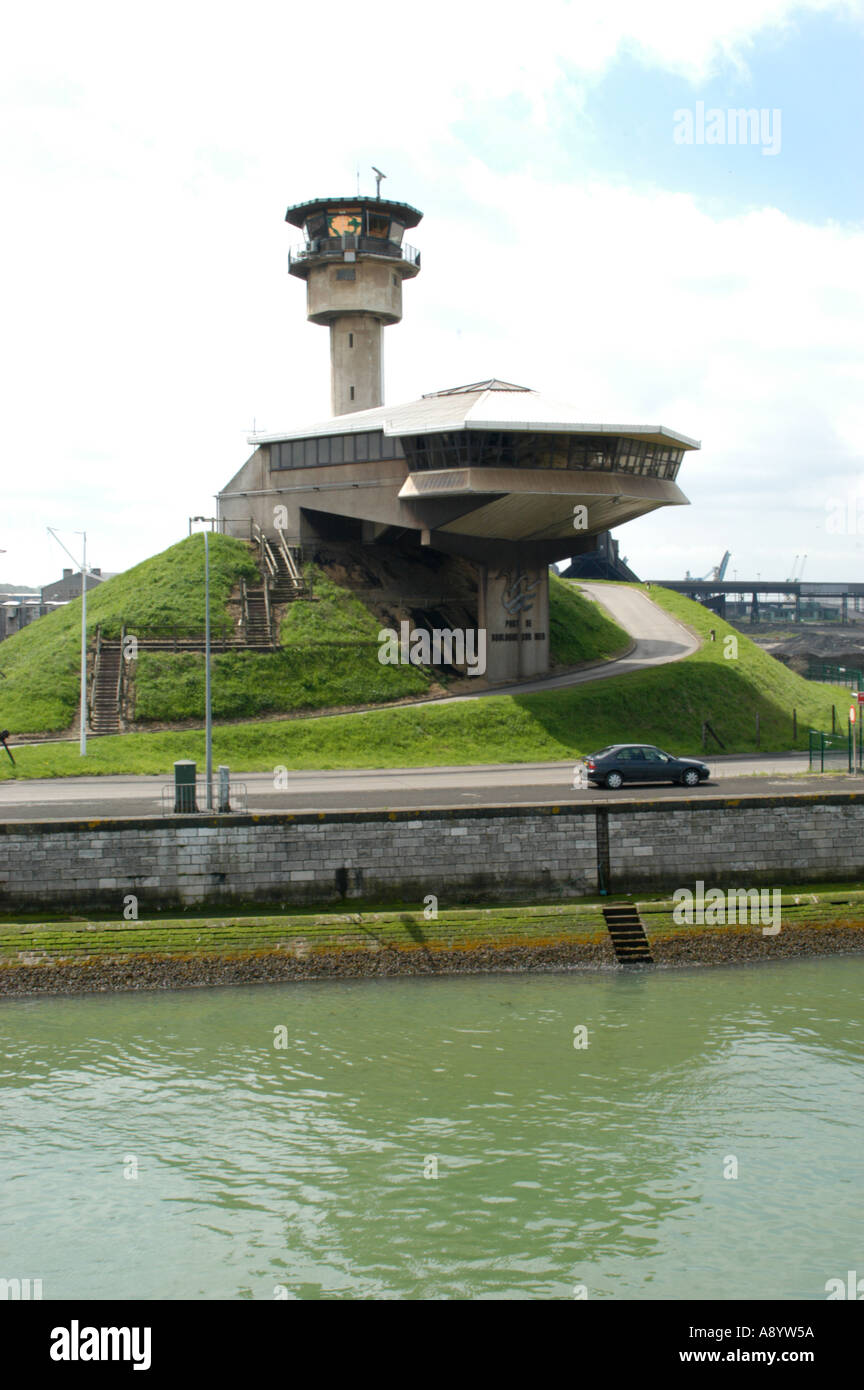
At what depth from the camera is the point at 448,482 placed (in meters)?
50.6

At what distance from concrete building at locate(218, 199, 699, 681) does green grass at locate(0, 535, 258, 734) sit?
4445 millimetres

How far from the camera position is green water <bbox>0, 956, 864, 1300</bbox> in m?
15.3

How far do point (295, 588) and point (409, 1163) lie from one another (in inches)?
1737

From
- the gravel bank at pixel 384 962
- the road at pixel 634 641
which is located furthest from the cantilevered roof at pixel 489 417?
the gravel bank at pixel 384 962

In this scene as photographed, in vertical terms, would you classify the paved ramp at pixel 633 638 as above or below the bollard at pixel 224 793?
above

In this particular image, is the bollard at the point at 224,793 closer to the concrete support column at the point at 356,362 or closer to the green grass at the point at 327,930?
the green grass at the point at 327,930

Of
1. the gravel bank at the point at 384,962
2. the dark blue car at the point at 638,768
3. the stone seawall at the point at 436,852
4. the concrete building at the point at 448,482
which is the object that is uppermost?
the concrete building at the point at 448,482

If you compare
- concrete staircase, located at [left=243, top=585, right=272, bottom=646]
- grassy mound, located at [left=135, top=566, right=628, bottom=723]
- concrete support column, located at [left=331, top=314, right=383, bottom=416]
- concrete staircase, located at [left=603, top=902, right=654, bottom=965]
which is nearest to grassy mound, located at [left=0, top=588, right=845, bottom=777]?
grassy mound, located at [left=135, top=566, right=628, bottom=723]

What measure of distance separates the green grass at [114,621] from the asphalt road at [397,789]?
938cm

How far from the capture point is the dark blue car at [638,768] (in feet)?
122

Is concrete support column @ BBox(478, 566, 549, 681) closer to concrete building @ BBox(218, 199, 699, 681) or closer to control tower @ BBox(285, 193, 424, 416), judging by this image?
concrete building @ BBox(218, 199, 699, 681)

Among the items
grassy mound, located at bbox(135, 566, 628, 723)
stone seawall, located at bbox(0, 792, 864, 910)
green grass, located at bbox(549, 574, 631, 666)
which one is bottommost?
stone seawall, located at bbox(0, 792, 864, 910)

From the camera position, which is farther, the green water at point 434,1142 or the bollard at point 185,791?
the bollard at point 185,791
